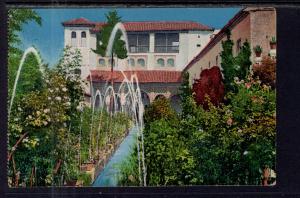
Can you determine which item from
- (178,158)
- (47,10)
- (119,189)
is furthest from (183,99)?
(47,10)

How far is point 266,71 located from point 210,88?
644 mm

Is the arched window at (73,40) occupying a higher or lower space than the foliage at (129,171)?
higher

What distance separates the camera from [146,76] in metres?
8.74

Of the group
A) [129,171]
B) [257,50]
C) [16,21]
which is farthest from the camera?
[129,171]

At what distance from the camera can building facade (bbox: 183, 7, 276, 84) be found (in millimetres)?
8500

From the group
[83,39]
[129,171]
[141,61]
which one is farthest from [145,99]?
[83,39]

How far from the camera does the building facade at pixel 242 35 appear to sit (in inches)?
335

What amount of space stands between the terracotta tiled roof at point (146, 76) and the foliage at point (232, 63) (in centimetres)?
53

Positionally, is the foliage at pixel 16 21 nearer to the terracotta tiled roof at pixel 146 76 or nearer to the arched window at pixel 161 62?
the terracotta tiled roof at pixel 146 76

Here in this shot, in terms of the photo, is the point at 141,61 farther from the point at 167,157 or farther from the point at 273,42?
the point at 273,42

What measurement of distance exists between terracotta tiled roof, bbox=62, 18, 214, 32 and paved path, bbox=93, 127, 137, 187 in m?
1.11

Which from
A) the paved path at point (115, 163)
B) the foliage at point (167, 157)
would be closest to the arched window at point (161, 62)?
the foliage at point (167, 157)

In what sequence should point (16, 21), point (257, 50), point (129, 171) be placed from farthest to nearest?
point (129, 171) < point (257, 50) < point (16, 21)

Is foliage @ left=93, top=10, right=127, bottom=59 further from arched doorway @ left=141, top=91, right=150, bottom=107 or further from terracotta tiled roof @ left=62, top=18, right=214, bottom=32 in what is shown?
arched doorway @ left=141, top=91, right=150, bottom=107
